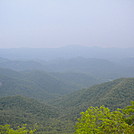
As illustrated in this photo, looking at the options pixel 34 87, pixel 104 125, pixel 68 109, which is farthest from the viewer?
pixel 34 87

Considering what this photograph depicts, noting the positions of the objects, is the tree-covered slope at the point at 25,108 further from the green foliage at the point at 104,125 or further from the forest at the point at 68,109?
the green foliage at the point at 104,125

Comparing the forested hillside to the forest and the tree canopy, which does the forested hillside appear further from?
the tree canopy

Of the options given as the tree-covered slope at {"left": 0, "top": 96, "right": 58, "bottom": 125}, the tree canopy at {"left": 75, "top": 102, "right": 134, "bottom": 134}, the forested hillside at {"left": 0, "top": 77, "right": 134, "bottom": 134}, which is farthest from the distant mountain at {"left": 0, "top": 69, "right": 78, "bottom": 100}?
the tree canopy at {"left": 75, "top": 102, "right": 134, "bottom": 134}

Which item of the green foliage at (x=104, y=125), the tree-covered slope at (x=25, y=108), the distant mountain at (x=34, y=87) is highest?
the green foliage at (x=104, y=125)

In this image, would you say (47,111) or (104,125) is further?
(47,111)


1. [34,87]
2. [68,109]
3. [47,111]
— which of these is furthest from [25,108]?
[34,87]

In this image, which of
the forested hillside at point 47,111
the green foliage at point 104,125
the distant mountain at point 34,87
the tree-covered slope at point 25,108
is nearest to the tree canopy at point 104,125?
the green foliage at point 104,125

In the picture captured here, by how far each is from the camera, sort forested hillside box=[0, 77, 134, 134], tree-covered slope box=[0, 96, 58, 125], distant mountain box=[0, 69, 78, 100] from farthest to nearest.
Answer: distant mountain box=[0, 69, 78, 100], tree-covered slope box=[0, 96, 58, 125], forested hillside box=[0, 77, 134, 134]

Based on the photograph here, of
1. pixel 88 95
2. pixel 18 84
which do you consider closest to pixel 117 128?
pixel 88 95

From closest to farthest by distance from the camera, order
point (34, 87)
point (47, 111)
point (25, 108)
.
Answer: point (25, 108)
point (47, 111)
point (34, 87)

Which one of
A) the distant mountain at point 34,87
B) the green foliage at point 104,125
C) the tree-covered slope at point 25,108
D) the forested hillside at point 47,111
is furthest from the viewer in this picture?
the distant mountain at point 34,87

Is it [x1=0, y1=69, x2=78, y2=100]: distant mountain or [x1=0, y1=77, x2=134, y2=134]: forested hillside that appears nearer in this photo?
[x1=0, y1=77, x2=134, y2=134]: forested hillside

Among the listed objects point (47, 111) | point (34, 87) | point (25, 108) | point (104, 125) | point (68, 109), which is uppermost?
point (104, 125)

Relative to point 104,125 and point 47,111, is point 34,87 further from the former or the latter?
point 104,125
